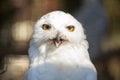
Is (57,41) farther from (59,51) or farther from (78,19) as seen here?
(78,19)

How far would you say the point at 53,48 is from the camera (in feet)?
10.6

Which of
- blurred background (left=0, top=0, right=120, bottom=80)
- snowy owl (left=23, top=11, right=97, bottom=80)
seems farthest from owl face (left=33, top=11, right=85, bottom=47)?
blurred background (left=0, top=0, right=120, bottom=80)

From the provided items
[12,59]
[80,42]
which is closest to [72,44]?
[80,42]

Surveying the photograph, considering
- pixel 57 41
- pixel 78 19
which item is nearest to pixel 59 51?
pixel 57 41

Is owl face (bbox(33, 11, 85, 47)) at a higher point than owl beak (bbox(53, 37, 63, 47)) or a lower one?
higher

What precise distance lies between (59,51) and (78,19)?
186 cm

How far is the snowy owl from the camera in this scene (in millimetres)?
3158

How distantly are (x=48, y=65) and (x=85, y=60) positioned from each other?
0.20 metres

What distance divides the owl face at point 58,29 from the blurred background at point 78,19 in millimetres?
1548

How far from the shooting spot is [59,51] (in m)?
3.23

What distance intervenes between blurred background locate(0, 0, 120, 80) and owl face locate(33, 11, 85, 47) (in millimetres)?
1548

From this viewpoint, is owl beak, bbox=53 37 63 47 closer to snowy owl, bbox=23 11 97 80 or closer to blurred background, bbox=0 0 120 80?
snowy owl, bbox=23 11 97 80

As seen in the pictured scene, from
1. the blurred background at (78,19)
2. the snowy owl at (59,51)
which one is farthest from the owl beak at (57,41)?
the blurred background at (78,19)

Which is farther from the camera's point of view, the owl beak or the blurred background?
the blurred background
